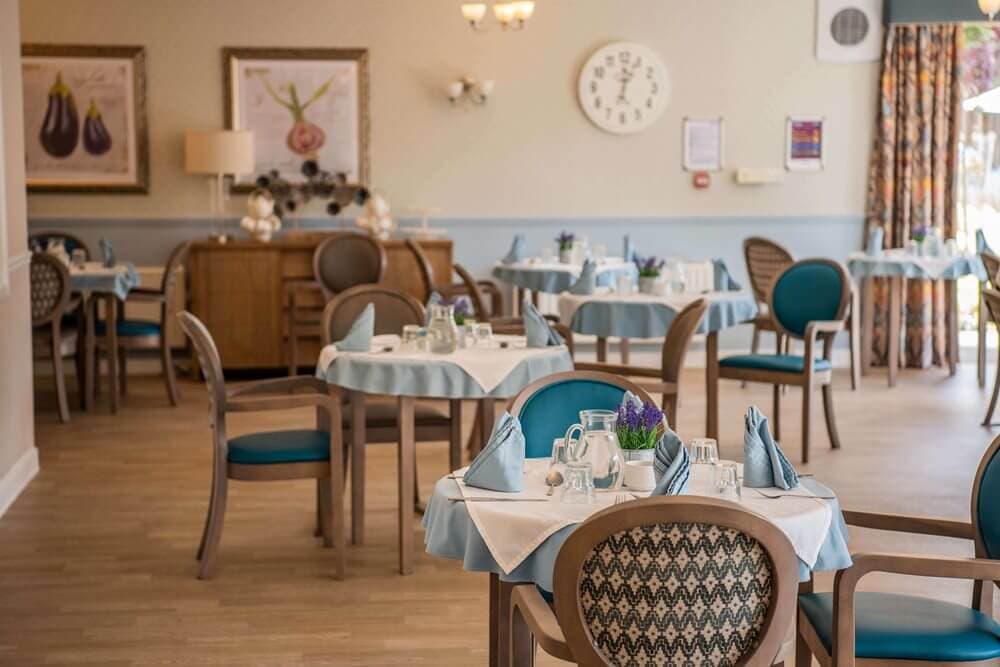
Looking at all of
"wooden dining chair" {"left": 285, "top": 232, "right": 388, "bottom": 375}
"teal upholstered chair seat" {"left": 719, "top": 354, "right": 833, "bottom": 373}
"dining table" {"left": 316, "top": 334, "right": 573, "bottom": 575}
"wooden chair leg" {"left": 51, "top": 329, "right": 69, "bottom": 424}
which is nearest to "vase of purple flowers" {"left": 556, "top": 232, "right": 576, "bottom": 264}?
"wooden dining chair" {"left": 285, "top": 232, "right": 388, "bottom": 375}

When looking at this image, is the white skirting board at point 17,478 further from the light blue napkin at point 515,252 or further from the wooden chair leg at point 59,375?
the light blue napkin at point 515,252

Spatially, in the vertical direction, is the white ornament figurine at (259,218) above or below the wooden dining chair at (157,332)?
above

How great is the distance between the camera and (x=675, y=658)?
2.75 meters

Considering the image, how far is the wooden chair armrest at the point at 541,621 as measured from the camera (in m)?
2.83

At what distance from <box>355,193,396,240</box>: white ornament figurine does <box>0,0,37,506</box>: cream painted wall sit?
3.45 meters

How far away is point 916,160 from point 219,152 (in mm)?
5160

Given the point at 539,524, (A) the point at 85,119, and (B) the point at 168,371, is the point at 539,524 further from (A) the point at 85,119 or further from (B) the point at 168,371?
(A) the point at 85,119

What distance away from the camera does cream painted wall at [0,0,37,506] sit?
6.36 meters

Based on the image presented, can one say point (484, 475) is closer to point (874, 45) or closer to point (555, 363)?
point (555, 363)

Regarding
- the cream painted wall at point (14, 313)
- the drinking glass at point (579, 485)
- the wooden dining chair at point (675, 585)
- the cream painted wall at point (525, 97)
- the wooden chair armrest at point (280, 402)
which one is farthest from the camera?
the cream painted wall at point (525, 97)

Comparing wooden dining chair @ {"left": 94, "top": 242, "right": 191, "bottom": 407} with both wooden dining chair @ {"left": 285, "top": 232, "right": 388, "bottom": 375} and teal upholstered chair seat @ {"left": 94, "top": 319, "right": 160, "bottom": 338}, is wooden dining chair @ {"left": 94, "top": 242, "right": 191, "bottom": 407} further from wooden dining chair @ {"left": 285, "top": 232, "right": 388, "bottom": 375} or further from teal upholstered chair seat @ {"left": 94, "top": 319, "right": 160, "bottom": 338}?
wooden dining chair @ {"left": 285, "top": 232, "right": 388, "bottom": 375}

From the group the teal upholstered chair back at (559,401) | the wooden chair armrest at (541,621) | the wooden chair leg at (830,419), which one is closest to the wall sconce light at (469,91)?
the wooden chair leg at (830,419)
